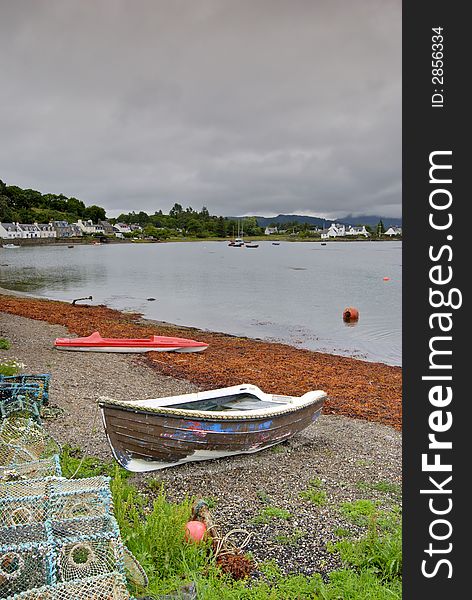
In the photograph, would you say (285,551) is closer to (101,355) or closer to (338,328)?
(101,355)

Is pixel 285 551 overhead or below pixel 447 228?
below

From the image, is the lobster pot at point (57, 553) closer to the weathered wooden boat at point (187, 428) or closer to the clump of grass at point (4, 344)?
the weathered wooden boat at point (187, 428)

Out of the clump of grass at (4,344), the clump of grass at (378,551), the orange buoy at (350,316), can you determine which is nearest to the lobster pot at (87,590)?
the clump of grass at (378,551)

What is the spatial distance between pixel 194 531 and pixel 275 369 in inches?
463

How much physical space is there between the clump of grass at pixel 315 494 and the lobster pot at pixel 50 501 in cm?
327

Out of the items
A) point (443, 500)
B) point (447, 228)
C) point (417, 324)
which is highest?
point (447, 228)

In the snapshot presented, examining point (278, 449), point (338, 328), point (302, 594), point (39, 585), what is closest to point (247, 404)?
point (278, 449)

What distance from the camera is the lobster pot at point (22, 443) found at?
6230mm

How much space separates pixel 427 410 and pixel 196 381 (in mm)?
11062

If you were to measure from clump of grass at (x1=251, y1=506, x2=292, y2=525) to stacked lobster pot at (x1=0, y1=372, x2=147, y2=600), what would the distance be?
7.18 feet

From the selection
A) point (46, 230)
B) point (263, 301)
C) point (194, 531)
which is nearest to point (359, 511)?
point (194, 531)

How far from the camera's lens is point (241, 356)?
1923 centimetres

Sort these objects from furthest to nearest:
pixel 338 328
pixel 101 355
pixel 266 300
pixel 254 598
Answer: pixel 266 300, pixel 338 328, pixel 101 355, pixel 254 598

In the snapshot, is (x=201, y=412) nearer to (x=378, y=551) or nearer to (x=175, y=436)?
(x=175, y=436)
